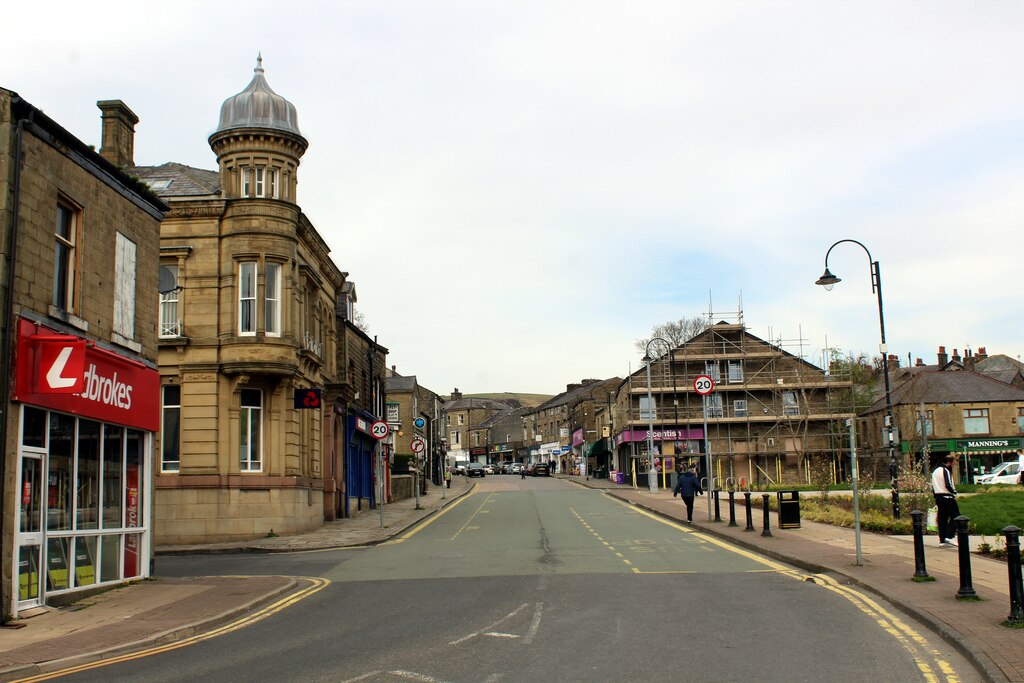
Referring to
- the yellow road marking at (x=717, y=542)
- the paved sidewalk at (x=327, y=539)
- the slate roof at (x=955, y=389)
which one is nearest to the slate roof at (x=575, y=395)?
the slate roof at (x=955, y=389)

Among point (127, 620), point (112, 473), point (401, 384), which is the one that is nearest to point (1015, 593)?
point (127, 620)

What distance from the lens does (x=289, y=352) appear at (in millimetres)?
25984

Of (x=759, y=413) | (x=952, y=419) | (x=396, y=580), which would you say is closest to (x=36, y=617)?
(x=396, y=580)

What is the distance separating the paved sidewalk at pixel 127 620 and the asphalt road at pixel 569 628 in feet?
2.05

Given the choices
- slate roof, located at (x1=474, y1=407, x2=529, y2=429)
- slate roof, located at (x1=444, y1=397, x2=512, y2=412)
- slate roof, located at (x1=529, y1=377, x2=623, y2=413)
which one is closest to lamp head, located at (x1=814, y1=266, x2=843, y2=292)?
slate roof, located at (x1=529, y1=377, x2=623, y2=413)

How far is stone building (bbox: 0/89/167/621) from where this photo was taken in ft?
40.1

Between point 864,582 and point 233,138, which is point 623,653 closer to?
point 864,582

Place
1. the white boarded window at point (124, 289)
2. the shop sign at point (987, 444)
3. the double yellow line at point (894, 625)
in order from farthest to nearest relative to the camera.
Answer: the shop sign at point (987, 444) → the white boarded window at point (124, 289) → the double yellow line at point (894, 625)

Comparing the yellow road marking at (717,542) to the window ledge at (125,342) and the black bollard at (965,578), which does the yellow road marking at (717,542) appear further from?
the window ledge at (125,342)

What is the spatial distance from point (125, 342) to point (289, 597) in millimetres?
5355

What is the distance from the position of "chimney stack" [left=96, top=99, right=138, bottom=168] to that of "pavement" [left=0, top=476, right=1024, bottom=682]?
14.6 m

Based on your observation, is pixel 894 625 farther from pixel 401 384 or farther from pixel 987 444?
pixel 401 384

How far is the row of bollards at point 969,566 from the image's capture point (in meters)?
8.87

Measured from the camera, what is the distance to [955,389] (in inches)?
2662
